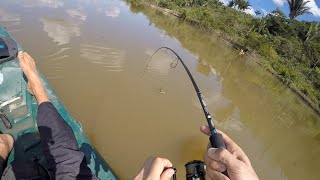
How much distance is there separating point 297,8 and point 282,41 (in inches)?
303

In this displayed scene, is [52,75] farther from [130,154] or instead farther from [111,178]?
[111,178]

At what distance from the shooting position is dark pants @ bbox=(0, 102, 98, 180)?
2.04 metres

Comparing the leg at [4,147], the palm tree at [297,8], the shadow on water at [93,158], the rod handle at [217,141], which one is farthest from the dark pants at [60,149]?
the palm tree at [297,8]

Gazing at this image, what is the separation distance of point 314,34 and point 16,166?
25.7m

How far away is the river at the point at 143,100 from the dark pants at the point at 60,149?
2040 millimetres

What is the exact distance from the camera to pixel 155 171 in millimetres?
1312

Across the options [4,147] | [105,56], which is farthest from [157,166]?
[105,56]

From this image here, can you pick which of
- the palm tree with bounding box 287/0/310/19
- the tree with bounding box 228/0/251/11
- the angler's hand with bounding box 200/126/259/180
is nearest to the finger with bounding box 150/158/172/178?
the angler's hand with bounding box 200/126/259/180

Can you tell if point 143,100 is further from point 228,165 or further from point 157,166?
point 228,165

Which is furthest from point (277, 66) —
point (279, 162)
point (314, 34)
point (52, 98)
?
point (52, 98)

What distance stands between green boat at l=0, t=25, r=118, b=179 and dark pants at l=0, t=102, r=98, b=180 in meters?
0.53

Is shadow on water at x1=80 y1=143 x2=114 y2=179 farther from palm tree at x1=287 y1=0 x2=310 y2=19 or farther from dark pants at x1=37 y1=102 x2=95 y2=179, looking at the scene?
palm tree at x1=287 y1=0 x2=310 y2=19

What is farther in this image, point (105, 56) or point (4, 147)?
point (105, 56)

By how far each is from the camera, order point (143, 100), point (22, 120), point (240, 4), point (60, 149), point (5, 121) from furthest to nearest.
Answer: point (240, 4), point (143, 100), point (22, 120), point (5, 121), point (60, 149)
